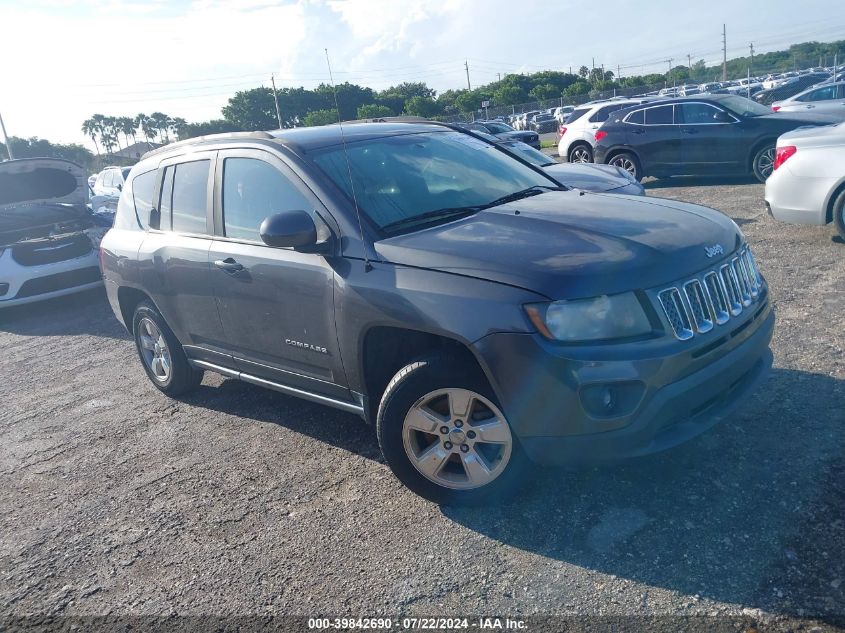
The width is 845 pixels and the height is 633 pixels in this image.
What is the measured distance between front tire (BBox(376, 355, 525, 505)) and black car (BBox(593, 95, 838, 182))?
1066 cm

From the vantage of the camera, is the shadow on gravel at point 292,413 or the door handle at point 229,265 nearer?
the door handle at point 229,265

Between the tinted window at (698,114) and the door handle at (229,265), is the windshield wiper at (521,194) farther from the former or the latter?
the tinted window at (698,114)

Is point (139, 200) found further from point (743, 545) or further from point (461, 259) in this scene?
point (743, 545)

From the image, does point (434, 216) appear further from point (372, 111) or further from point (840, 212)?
point (372, 111)

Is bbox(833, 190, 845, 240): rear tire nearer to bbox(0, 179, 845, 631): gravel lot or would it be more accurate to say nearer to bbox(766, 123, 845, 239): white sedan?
bbox(766, 123, 845, 239): white sedan

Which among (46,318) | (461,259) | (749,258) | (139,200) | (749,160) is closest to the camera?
(461,259)

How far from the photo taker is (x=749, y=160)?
480 inches

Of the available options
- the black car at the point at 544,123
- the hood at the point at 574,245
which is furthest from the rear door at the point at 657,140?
the black car at the point at 544,123

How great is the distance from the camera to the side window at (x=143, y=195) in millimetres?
5355

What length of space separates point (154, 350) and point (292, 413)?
4.77 ft

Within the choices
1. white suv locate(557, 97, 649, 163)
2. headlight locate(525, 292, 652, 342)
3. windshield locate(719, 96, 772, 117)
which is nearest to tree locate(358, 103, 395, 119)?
white suv locate(557, 97, 649, 163)

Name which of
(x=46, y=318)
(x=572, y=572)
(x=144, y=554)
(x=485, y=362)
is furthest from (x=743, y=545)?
(x=46, y=318)

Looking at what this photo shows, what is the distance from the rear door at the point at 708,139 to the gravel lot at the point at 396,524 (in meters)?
7.87

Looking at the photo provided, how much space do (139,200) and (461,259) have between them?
332cm
